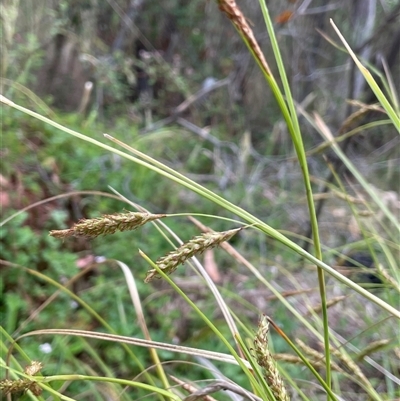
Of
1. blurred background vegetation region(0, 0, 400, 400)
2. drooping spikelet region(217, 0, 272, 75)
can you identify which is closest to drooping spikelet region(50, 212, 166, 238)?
drooping spikelet region(217, 0, 272, 75)

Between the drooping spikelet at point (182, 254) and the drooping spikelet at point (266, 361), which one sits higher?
the drooping spikelet at point (182, 254)

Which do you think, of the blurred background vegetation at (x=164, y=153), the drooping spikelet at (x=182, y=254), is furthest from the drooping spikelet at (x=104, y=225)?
the blurred background vegetation at (x=164, y=153)

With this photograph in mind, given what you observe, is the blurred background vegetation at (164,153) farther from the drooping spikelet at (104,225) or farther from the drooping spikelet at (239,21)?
the drooping spikelet at (104,225)

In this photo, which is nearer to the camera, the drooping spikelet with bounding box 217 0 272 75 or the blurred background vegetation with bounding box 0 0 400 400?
the drooping spikelet with bounding box 217 0 272 75

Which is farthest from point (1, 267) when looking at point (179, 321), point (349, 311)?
point (349, 311)

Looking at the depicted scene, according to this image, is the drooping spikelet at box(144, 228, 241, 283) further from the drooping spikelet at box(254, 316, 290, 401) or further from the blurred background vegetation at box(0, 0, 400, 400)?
the blurred background vegetation at box(0, 0, 400, 400)

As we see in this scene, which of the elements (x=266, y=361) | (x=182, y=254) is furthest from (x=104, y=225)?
(x=266, y=361)
